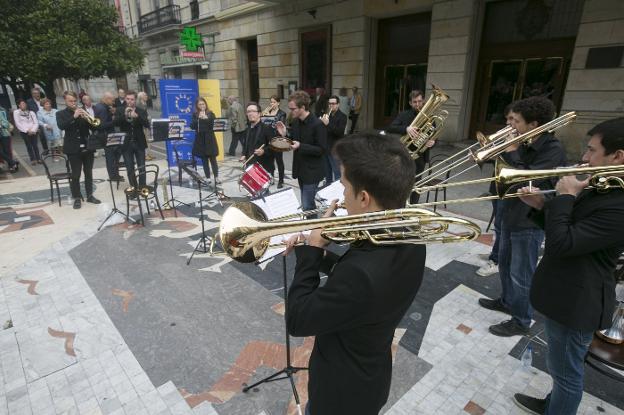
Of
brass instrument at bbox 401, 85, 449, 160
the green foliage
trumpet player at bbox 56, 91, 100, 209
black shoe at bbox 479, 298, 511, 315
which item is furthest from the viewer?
Result: the green foliage

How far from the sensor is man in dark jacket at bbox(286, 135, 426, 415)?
1322 mm

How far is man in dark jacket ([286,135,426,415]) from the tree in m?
18.6

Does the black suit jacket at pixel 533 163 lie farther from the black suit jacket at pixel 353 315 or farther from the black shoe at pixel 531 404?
the black suit jacket at pixel 353 315

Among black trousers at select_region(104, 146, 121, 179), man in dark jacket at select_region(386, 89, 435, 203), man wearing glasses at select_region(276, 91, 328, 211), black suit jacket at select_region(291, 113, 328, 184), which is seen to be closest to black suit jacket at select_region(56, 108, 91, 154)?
black trousers at select_region(104, 146, 121, 179)

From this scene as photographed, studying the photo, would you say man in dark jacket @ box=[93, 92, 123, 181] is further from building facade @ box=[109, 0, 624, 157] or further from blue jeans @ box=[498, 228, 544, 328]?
building facade @ box=[109, 0, 624, 157]

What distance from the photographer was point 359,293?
1288mm

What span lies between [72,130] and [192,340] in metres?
6.07

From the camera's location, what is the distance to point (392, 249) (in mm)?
1394

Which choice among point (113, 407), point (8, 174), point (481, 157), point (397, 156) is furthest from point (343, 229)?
point (8, 174)

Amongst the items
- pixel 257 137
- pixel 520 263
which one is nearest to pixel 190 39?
pixel 257 137

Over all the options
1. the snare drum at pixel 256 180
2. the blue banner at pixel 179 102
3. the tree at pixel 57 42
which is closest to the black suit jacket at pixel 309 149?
the snare drum at pixel 256 180

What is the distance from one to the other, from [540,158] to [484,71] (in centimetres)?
967

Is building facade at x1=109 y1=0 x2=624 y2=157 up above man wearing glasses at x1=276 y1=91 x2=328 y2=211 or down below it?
above

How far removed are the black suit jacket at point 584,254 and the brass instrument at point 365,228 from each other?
0.80 meters
